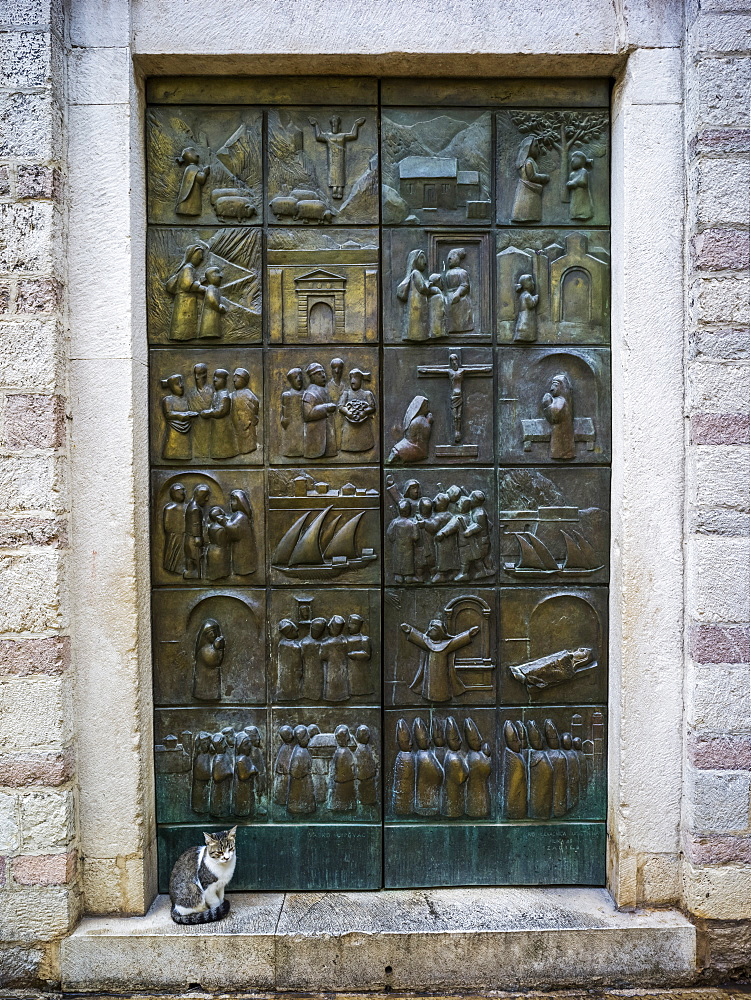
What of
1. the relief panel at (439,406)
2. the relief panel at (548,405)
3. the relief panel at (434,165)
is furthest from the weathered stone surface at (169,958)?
the relief panel at (434,165)

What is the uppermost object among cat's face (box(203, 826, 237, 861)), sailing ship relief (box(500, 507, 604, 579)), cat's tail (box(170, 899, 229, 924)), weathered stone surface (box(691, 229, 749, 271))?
weathered stone surface (box(691, 229, 749, 271))

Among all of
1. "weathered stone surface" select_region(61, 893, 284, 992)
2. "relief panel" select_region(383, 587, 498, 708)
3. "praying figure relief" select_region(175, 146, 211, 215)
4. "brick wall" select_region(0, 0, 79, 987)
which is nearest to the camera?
"brick wall" select_region(0, 0, 79, 987)

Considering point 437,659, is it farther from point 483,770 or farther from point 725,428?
point 725,428

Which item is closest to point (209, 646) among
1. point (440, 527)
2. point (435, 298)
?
point (440, 527)

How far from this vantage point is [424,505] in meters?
3.30

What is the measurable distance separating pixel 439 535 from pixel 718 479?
45.0 inches

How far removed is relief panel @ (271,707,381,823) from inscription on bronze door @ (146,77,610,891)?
0.01 m

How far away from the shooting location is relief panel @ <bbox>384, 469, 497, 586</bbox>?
3.31 metres

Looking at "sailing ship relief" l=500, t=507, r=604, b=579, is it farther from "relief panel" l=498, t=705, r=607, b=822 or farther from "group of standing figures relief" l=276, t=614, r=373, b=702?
"group of standing figures relief" l=276, t=614, r=373, b=702

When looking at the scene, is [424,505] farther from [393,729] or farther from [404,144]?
[404,144]

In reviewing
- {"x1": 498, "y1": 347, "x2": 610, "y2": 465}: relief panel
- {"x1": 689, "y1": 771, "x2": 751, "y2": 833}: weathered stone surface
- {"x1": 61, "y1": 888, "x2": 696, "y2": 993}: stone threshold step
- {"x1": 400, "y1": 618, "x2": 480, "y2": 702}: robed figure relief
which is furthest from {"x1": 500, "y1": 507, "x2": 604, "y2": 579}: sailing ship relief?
{"x1": 61, "y1": 888, "x2": 696, "y2": 993}: stone threshold step

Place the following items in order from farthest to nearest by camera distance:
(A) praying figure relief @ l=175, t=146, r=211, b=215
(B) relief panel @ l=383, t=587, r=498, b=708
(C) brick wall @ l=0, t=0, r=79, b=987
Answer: (B) relief panel @ l=383, t=587, r=498, b=708 → (A) praying figure relief @ l=175, t=146, r=211, b=215 → (C) brick wall @ l=0, t=0, r=79, b=987

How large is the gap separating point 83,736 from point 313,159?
260 centimetres

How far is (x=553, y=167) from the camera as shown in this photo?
10.8 ft
